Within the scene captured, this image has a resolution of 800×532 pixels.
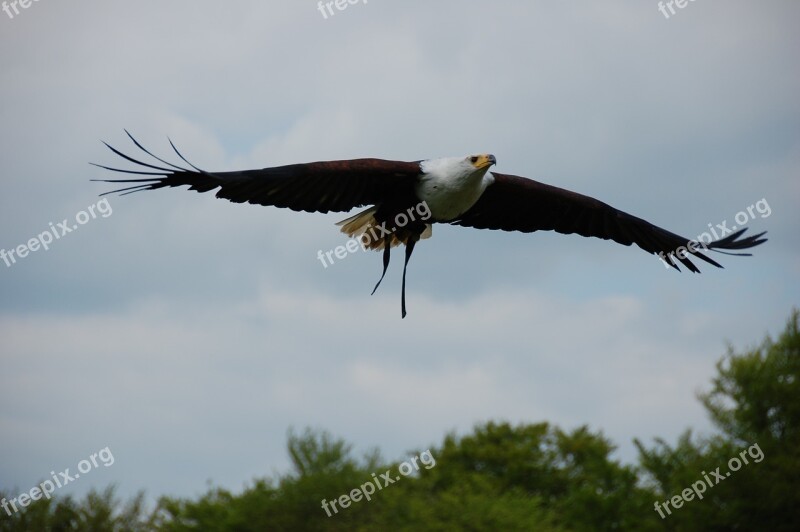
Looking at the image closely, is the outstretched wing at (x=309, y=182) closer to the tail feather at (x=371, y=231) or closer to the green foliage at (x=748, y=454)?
the tail feather at (x=371, y=231)

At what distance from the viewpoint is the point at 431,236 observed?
455 inches

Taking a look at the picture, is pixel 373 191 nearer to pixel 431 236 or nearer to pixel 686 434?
pixel 431 236

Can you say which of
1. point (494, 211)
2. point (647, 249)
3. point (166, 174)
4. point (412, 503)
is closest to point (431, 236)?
point (494, 211)

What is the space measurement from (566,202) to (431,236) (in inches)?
54.6

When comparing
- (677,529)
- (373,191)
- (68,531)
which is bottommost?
(677,529)

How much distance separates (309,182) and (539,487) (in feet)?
80.9

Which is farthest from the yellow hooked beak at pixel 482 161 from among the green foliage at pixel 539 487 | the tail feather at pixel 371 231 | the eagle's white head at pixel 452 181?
the green foliage at pixel 539 487

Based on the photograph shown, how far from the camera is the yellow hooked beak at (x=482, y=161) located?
33.3 ft

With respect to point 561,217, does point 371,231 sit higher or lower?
higher

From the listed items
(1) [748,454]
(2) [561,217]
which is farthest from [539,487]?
(2) [561,217]

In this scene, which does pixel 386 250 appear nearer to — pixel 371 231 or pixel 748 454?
pixel 371 231

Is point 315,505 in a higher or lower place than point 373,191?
higher

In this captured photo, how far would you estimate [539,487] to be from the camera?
3322cm

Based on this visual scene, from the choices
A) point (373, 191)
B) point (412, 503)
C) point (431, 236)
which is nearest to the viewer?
point (373, 191)
